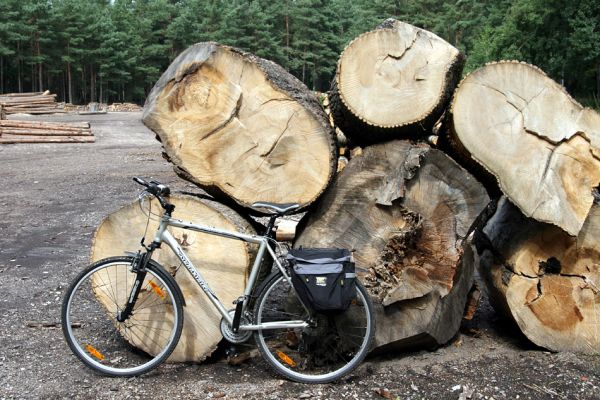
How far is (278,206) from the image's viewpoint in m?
3.70

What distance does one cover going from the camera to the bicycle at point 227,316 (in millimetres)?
3580

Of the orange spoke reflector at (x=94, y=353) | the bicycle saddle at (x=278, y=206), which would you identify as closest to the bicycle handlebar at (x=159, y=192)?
the bicycle saddle at (x=278, y=206)

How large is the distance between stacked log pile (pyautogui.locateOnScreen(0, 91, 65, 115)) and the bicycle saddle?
28.1 metres

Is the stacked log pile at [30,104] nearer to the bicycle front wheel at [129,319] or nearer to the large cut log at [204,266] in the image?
the bicycle front wheel at [129,319]

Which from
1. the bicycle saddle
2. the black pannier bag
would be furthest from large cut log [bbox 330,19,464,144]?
the black pannier bag

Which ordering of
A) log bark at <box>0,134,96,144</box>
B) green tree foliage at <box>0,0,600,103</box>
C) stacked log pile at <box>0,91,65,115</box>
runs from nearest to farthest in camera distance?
log bark at <box>0,134,96,144</box> → stacked log pile at <box>0,91,65,115</box> → green tree foliage at <box>0,0,600,103</box>

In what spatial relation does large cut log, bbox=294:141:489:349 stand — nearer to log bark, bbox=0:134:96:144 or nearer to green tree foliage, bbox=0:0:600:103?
log bark, bbox=0:134:96:144

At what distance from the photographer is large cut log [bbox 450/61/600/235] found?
3.88 meters

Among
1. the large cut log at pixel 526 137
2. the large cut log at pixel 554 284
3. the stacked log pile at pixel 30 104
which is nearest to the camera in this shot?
the large cut log at pixel 526 137

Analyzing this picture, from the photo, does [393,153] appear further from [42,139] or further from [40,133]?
[40,133]

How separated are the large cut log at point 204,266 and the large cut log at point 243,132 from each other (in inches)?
6.3

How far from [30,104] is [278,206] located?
3020 cm

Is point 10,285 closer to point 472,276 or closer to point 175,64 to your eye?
point 175,64

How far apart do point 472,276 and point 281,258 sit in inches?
56.4
